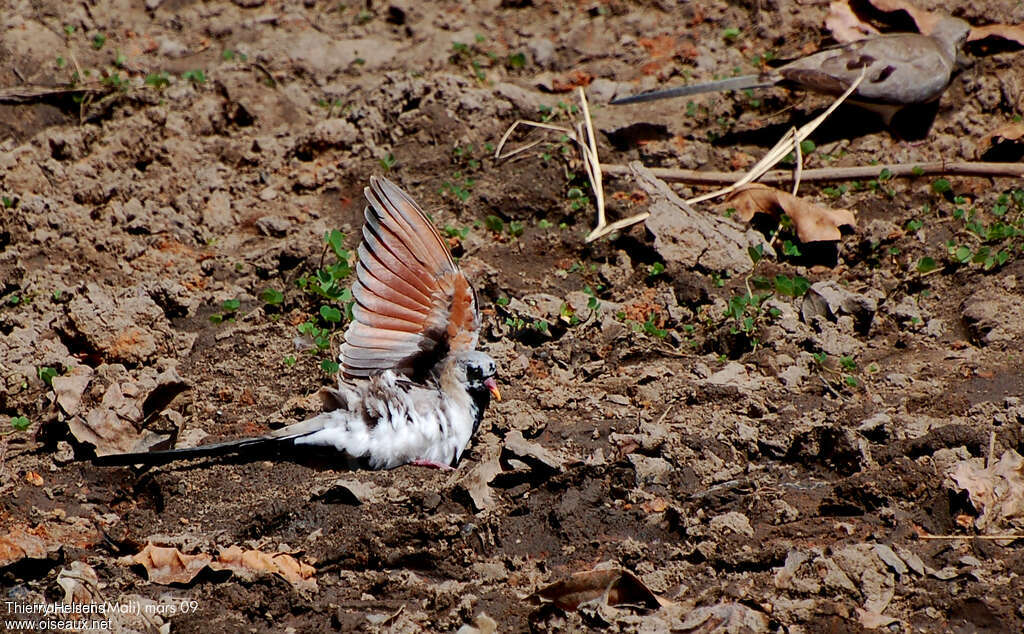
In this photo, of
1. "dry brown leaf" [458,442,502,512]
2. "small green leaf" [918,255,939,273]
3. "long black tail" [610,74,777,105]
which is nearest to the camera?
"dry brown leaf" [458,442,502,512]

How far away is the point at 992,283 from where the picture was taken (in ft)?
15.0

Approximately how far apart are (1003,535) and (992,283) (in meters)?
1.73

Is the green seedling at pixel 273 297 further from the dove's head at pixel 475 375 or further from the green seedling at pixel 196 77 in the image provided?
the green seedling at pixel 196 77

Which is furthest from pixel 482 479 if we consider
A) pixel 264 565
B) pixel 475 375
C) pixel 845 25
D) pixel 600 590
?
pixel 845 25

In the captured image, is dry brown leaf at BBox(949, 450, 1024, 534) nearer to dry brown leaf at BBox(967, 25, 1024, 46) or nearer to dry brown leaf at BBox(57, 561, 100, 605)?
dry brown leaf at BBox(57, 561, 100, 605)

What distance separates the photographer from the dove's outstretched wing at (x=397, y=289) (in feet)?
13.3

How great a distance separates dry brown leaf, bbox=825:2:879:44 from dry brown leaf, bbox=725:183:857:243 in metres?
1.56

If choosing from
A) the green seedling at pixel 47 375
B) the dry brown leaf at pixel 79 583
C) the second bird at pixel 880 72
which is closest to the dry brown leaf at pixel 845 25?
the second bird at pixel 880 72

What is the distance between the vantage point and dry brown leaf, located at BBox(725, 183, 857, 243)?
499cm

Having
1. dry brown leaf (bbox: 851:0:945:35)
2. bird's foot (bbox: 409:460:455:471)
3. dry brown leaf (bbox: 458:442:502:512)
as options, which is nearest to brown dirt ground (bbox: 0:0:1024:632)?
dry brown leaf (bbox: 458:442:502:512)

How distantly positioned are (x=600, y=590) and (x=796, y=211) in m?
2.75

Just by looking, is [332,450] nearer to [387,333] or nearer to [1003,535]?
[387,333]

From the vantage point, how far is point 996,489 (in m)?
3.35

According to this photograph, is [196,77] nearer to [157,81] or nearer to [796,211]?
[157,81]
